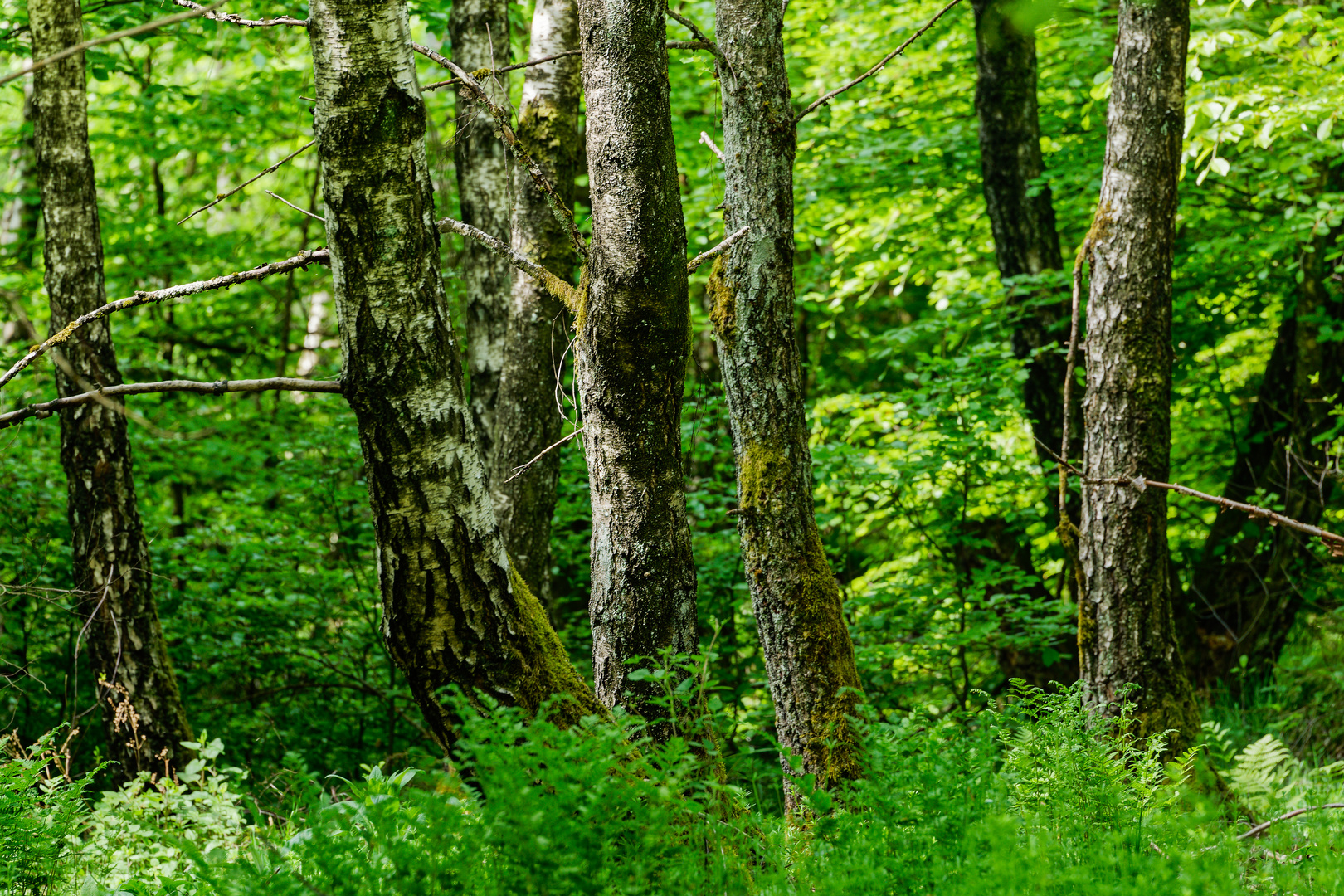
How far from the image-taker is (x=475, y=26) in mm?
6703

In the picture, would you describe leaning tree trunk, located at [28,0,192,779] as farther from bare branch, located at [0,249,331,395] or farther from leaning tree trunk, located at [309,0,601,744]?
leaning tree trunk, located at [309,0,601,744]

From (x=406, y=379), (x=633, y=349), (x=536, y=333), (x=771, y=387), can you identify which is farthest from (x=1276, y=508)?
(x=406, y=379)

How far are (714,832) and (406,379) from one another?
1.45m

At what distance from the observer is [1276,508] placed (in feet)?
27.8

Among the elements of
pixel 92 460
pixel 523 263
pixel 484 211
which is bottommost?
pixel 92 460

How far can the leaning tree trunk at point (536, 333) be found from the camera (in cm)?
561

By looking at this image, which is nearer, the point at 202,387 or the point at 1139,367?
the point at 202,387

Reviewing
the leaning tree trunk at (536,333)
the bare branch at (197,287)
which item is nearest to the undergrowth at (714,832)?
the bare branch at (197,287)

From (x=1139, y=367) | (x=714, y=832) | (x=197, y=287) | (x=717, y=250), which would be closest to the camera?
(x=714, y=832)

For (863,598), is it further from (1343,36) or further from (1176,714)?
(1343,36)

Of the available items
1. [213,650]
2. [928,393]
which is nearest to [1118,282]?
[928,393]

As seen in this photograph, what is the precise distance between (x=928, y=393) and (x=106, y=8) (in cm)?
712

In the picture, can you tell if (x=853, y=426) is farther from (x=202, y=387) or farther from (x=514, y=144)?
(x=202, y=387)

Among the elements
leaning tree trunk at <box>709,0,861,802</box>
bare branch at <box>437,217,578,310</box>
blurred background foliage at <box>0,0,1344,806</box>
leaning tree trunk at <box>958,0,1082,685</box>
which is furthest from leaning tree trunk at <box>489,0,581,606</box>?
A: leaning tree trunk at <box>958,0,1082,685</box>
